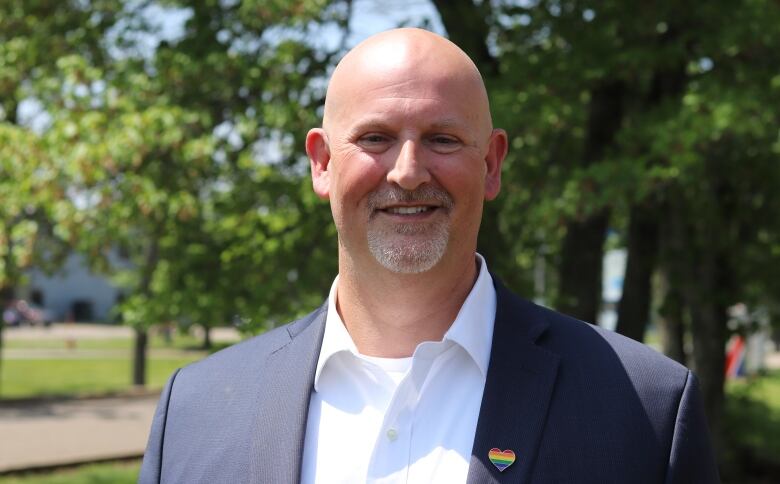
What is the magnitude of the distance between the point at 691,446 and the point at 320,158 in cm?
109

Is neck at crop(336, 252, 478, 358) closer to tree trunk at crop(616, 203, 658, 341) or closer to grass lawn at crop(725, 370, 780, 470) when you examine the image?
tree trunk at crop(616, 203, 658, 341)

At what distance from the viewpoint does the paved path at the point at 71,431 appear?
1249cm

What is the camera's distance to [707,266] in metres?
10.4

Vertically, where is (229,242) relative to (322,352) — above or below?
below

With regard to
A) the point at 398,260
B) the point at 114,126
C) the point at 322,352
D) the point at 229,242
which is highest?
the point at 398,260

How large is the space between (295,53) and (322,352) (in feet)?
19.4

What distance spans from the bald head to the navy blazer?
52 centimetres

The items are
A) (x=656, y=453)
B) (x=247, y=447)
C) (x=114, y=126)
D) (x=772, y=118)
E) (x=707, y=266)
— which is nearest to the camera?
(x=656, y=453)

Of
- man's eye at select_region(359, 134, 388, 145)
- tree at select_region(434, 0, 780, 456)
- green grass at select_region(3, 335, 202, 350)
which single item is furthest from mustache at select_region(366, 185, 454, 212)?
green grass at select_region(3, 335, 202, 350)

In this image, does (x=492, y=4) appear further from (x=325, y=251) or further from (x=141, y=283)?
(x=141, y=283)

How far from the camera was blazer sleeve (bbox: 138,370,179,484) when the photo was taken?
241 cm

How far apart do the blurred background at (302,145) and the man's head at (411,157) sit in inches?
165

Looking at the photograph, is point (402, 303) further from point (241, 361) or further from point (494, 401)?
point (241, 361)

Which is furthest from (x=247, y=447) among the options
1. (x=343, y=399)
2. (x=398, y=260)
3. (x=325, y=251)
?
(x=325, y=251)
